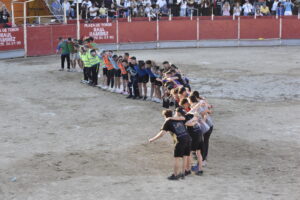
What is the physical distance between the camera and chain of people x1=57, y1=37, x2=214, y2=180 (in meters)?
11.9

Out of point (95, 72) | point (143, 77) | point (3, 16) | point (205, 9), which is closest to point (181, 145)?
point (143, 77)

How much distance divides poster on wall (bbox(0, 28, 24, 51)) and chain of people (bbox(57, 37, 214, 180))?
4.98 meters

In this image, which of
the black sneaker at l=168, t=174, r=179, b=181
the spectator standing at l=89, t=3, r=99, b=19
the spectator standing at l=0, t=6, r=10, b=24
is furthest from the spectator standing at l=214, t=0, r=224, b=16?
the black sneaker at l=168, t=174, r=179, b=181

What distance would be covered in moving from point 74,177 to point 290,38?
3023 cm

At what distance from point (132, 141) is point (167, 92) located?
137 inches

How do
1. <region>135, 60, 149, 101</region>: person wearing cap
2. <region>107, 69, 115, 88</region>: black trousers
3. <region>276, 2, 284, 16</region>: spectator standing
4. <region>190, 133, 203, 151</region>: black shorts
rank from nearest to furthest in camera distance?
<region>190, 133, 203, 151</region>: black shorts → <region>135, 60, 149, 101</region>: person wearing cap → <region>107, 69, 115, 88</region>: black trousers → <region>276, 2, 284, 16</region>: spectator standing

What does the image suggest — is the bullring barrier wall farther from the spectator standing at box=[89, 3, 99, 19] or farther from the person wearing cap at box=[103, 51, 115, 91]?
the person wearing cap at box=[103, 51, 115, 91]

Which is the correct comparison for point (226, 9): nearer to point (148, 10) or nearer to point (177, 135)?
point (148, 10)

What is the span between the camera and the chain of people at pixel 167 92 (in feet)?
39.0

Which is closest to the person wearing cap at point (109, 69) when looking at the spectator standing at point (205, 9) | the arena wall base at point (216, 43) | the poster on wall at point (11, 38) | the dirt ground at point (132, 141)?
the dirt ground at point (132, 141)

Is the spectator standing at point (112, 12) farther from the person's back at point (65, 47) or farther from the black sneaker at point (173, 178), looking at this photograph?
the black sneaker at point (173, 178)

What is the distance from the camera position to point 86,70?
2445 cm

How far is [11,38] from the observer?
109 ft

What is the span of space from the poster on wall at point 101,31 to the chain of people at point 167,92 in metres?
6.51
